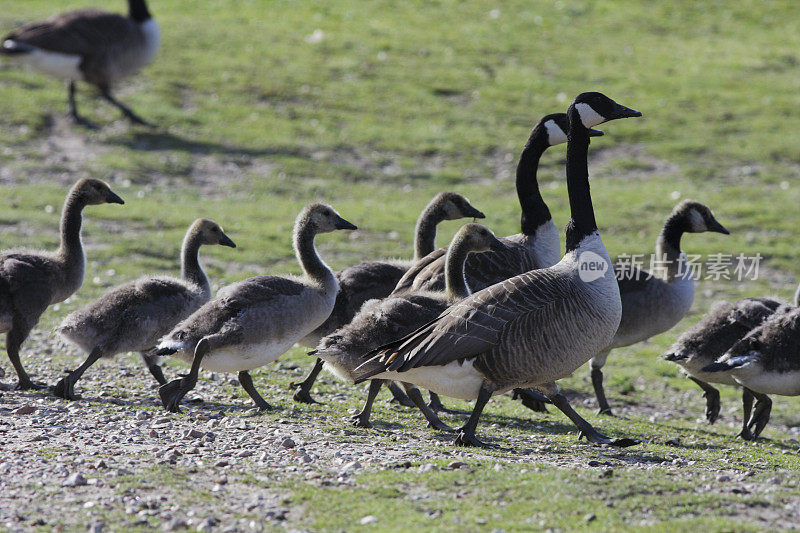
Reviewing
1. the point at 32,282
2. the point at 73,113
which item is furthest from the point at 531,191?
the point at 73,113

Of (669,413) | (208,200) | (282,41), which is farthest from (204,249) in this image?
(282,41)

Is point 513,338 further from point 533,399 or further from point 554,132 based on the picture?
point 554,132

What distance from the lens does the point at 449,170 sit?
2300 cm

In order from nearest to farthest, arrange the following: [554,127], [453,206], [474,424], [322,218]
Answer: [474,424]
[322,218]
[554,127]
[453,206]

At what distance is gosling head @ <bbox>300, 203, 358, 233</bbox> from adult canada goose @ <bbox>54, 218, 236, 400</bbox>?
153cm

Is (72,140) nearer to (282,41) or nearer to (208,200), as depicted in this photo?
(208,200)

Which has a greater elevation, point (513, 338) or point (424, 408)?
point (513, 338)

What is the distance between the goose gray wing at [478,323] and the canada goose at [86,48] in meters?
17.7

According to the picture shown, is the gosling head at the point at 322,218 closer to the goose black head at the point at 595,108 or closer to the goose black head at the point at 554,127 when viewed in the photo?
the goose black head at the point at 554,127

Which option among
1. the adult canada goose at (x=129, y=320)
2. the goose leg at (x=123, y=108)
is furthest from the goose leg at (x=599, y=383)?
the goose leg at (x=123, y=108)

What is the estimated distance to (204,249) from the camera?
54.4ft

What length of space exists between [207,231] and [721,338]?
19.4 feet

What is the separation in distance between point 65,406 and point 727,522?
6.15 metres

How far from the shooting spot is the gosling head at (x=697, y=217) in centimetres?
1268
